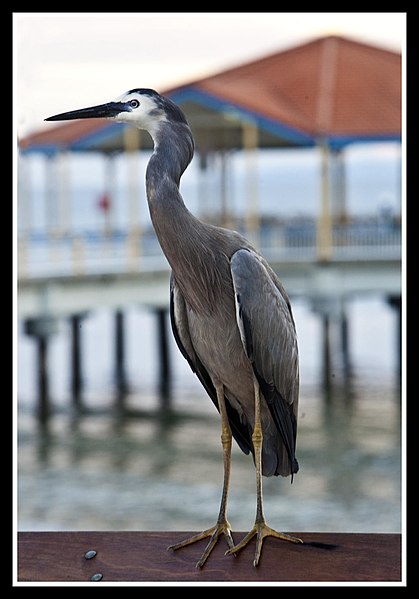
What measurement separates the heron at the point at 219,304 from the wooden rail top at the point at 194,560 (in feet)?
0.10

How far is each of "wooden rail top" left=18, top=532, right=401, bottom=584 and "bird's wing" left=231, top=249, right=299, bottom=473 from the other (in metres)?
0.27

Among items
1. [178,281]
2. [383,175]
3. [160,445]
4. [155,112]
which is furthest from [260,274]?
[383,175]

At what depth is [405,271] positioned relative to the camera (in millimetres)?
2875

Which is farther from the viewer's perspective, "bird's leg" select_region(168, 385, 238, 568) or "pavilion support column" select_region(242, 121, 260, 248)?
"pavilion support column" select_region(242, 121, 260, 248)

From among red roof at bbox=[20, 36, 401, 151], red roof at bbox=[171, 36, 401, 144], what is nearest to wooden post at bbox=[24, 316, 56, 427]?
red roof at bbox=[20, 36, 401, 151]

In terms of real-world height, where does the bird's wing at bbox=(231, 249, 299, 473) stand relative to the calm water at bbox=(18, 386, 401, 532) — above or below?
above

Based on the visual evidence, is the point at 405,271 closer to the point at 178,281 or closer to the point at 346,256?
the point at 178,281

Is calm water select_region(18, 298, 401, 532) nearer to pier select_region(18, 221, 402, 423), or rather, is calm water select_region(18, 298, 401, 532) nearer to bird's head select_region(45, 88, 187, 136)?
pier select_region(18, 221, 402, 423)

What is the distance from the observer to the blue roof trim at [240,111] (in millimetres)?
10273

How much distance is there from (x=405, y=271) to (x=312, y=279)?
25.8ft

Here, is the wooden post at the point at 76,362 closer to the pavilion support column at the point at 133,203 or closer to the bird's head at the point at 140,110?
the pavilion support column at the point at 133,203

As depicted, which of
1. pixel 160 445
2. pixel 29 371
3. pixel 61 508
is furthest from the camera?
pixel 29 371

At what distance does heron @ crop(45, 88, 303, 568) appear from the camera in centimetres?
253

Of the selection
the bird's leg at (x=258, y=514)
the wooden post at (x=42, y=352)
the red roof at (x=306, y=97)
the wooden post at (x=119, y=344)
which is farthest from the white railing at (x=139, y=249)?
the bird's leg at (x=258, y=514)
